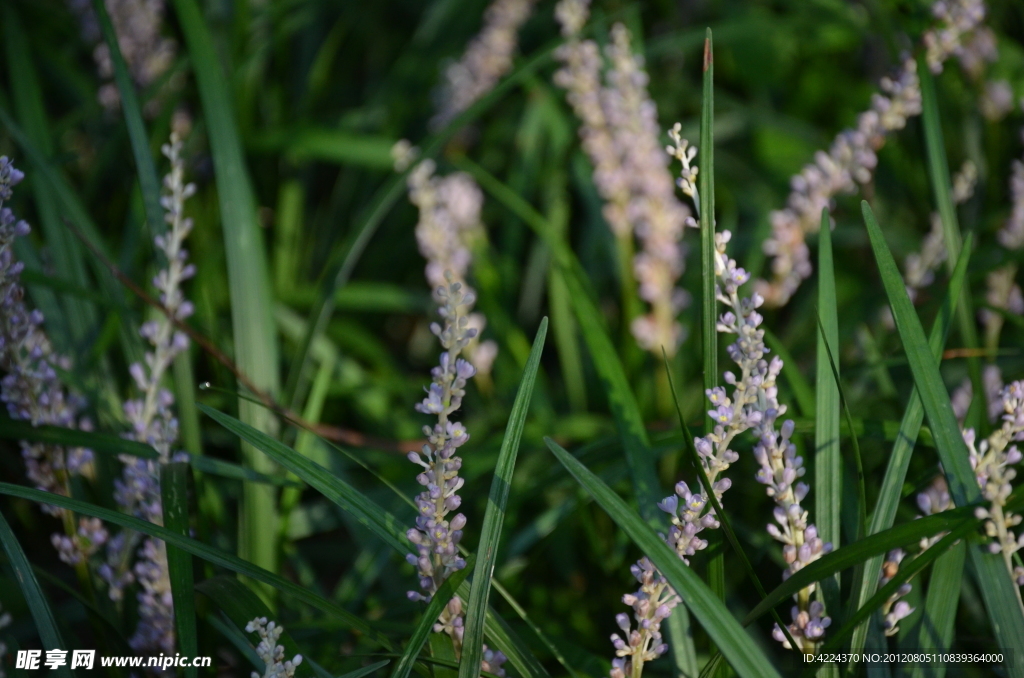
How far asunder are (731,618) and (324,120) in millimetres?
2829

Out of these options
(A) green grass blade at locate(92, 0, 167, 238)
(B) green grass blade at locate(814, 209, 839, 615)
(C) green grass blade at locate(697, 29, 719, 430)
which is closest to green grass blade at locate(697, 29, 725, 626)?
(C) green grass blade at locate(697, 29, 719, 430)

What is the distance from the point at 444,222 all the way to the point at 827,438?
4.24ft

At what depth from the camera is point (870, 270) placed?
2.91 meters

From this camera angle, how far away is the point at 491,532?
3.69ft

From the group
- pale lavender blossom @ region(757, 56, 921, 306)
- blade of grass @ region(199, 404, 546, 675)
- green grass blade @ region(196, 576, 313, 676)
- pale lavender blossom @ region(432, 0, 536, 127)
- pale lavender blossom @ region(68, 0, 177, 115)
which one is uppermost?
pale lavender blossom @ region(68, 0, 177, 115)

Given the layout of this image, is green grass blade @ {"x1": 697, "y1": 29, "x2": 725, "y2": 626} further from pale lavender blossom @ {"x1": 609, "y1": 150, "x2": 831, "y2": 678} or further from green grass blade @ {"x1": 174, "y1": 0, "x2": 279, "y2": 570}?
green grass blade @ {"x1": 174, "y1": 0, "x2": 279, "y2": 570}

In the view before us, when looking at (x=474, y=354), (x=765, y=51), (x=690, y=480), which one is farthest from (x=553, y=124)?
(x=690, y=480)

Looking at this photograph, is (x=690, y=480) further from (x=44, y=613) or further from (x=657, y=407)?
(x=44, y=613)

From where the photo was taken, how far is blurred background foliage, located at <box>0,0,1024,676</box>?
6.25 feet

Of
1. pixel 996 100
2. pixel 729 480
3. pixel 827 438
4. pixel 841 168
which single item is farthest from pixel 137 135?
pixel 996 100

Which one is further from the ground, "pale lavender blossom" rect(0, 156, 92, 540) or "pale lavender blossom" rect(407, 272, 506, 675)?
"pale lavender blossom" rect(0, 156, 92, 540)

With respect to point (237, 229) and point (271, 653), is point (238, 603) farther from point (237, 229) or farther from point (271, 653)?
point (237, 229)

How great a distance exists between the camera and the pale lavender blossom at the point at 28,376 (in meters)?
1.28

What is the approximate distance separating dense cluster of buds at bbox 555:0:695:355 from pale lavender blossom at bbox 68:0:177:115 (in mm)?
1479
